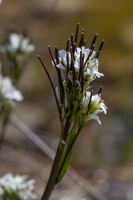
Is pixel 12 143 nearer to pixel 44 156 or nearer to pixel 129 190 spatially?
pixel 44 156

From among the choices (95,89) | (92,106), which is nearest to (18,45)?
(92,106)

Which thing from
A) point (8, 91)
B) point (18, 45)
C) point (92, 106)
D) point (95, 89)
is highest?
point (95, 89)

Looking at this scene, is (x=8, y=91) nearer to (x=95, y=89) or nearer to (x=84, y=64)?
(x=84, y=64)

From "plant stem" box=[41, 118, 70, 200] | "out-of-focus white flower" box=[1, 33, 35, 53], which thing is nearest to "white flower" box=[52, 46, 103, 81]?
"plant stem" box=[41, 118, 70, 200]

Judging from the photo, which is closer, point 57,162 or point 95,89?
point 57,162

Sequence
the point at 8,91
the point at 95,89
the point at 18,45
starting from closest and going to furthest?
1. the point at 8,91
2. the point at 18,45
3. the point at 95,89
